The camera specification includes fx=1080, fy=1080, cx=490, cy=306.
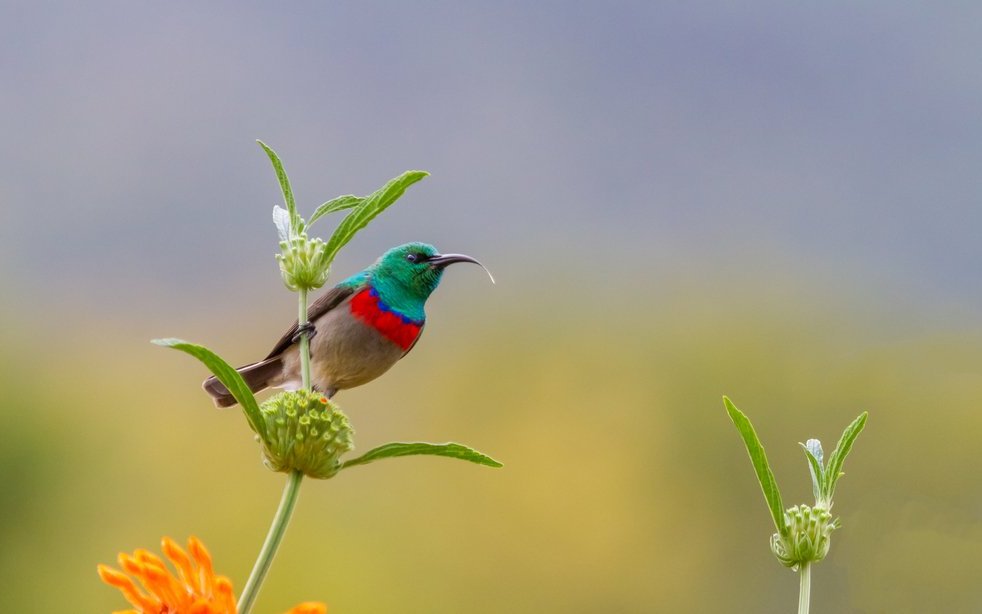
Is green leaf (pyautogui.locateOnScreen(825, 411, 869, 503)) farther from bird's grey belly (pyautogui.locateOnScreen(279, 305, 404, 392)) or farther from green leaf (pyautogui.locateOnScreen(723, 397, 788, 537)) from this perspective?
bird's grey belly (pyautogui.locateOnScreen(279, 305, 404, 392))

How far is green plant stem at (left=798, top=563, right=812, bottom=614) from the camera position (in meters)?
0.71

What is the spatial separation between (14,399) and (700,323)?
1383cm

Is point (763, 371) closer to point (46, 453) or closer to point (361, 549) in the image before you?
point (361, 549)

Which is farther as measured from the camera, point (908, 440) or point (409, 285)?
point (908, 440)

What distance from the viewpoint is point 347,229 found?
3.10 ft

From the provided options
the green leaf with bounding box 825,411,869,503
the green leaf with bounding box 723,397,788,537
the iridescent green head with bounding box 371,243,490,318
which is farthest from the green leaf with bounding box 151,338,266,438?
the iridescent green head with bounding box 371,243,490,318

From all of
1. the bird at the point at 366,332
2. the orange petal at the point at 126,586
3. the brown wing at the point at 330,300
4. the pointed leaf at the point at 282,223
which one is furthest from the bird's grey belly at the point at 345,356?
the orange petal at the point at 126,586

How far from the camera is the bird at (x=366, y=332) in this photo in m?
2.29

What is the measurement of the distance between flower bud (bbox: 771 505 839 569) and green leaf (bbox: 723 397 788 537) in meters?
0.05

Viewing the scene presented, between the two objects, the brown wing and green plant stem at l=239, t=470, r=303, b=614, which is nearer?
green plant stem at l=239, t=470, r=303, b=614

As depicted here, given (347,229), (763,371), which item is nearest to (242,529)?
(763,371)

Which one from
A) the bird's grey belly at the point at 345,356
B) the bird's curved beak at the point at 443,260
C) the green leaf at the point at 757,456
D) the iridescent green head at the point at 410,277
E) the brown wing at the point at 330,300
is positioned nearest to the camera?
the green leaf at the point at 757,456

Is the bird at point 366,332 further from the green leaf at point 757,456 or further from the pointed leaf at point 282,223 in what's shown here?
the green leaf at point 757,456

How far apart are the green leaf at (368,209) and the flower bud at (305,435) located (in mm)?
132
